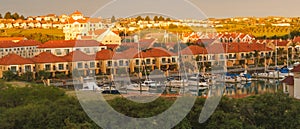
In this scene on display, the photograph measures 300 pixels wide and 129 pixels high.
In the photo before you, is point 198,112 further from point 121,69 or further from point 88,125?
point 121,69

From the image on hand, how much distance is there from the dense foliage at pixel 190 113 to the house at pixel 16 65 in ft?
25.9

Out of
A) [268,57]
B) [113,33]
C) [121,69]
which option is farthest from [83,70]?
[268,57]

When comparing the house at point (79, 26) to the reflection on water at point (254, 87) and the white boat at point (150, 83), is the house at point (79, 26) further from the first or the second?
the reflection on water at point (254, 87)

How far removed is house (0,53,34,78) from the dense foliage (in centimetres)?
788

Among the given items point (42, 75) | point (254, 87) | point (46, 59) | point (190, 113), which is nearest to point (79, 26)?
point (46, 59)

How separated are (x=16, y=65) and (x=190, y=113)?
924cm

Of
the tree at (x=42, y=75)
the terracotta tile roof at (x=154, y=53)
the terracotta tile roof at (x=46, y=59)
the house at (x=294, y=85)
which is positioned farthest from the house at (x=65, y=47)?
the house at (x=294, y=85)

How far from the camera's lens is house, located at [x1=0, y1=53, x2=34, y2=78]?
13.6m

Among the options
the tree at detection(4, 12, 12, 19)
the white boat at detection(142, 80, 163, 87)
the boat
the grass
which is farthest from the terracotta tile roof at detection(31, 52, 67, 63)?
the tree at detection(4, 12, 12, 19)

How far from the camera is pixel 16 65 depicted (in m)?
13.8

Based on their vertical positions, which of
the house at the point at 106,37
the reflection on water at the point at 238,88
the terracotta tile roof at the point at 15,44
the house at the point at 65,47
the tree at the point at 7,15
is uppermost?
the tree at the point at 7,15

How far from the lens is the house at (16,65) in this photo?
13641 millimetres

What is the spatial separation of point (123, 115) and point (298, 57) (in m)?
14.2

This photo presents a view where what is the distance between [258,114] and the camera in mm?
5637
